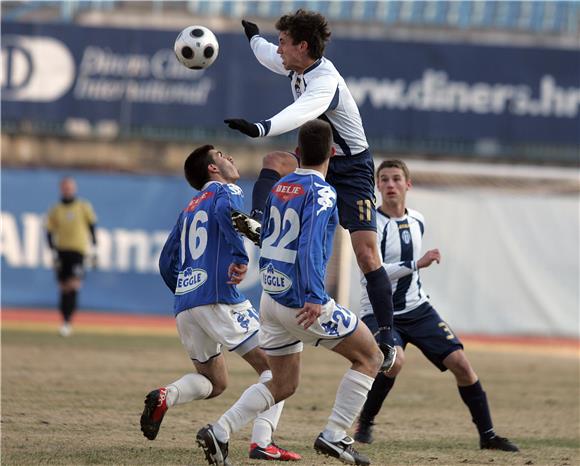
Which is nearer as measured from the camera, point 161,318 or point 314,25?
point 314,25

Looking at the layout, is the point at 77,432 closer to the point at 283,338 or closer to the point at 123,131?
the point at 283,338

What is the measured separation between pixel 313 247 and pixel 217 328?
102cm

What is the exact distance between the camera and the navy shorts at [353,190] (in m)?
7.02

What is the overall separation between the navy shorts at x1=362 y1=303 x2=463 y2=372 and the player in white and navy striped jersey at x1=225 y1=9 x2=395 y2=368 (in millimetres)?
1182

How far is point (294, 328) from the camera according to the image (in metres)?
6.18

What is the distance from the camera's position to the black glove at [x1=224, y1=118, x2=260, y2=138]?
5.81 metres

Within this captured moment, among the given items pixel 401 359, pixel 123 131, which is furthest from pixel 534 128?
pixel 401 359

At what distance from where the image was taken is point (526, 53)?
26016 millimetres

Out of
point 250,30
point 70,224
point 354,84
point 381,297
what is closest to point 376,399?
point 381,297

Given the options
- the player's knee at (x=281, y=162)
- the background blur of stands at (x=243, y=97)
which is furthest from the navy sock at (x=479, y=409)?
the background blur of stands at (x=243, y=97)

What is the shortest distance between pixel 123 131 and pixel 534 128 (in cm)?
Answer: 958

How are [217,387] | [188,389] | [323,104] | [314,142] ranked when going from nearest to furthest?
[314,142] → [323,104] → [188,389] → [217,387]

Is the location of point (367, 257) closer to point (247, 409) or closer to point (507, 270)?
point (247, 409)

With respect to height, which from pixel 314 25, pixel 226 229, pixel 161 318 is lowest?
pixel 161 318
